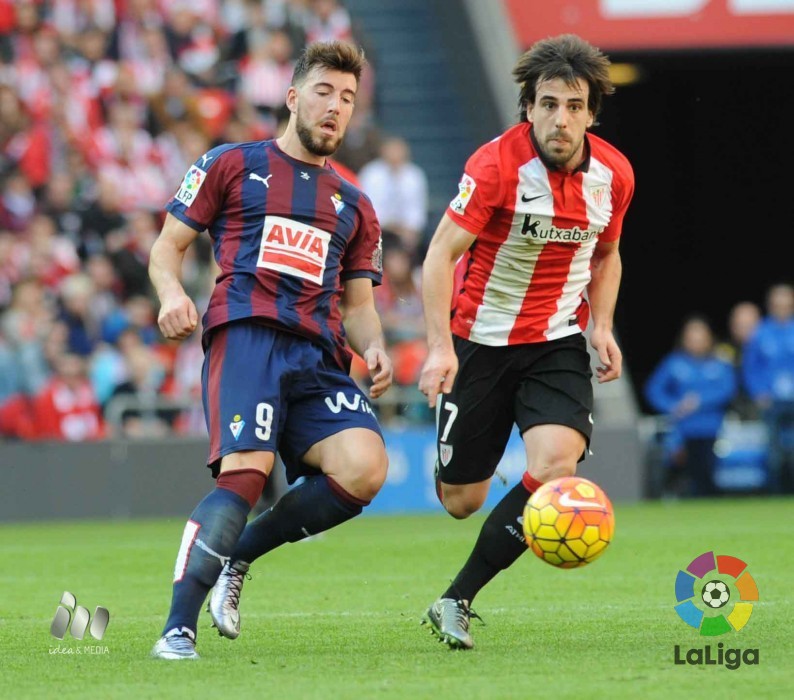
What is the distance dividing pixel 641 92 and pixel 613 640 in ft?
57.7

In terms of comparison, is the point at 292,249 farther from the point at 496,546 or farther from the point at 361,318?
the point at 496,546

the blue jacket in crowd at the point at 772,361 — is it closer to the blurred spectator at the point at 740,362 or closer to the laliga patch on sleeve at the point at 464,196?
the blurred spectator at the point at 740,362

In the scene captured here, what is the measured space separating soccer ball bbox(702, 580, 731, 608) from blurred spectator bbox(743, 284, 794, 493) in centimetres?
954

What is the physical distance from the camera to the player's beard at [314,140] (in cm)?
642

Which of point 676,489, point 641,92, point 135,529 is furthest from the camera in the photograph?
point 641,92

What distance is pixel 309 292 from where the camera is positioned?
21.0 ft

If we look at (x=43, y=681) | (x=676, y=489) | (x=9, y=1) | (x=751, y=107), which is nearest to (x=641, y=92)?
(x=751, y=107)

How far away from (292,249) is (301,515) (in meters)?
1.00

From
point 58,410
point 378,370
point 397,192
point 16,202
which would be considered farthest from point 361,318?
point 16,202

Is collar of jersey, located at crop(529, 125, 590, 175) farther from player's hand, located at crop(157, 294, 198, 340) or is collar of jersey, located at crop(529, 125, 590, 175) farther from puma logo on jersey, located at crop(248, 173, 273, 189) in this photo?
player's hand, located at crop(157, 294, 198, 340)

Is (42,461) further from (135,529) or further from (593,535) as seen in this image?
(593,535)

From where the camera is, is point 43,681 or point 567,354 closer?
point 43,681

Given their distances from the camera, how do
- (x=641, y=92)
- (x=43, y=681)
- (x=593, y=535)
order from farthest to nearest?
(x=641, y=92) < (x=593, y=535) < (x=43, y=681)

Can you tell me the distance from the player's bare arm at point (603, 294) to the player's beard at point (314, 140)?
47.3 inches
